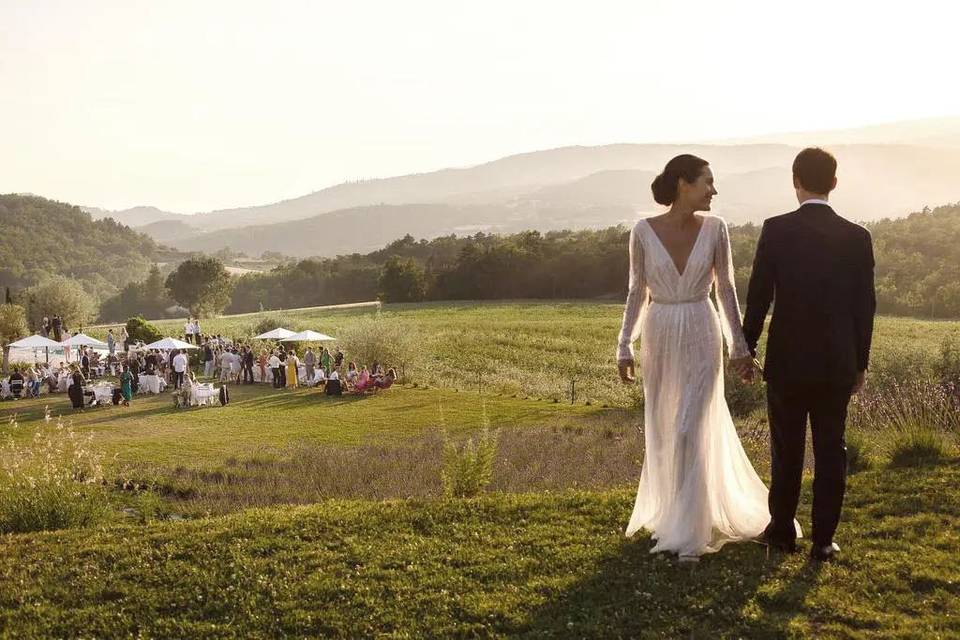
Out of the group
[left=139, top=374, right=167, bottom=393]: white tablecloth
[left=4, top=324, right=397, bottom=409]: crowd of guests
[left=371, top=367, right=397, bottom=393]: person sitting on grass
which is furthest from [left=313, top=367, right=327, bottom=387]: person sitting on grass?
[left=139, top=374, right=167, bottom=393]: white tablecloth

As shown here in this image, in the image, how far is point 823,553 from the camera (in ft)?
18.1

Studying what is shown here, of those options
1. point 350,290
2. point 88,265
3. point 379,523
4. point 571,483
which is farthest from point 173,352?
point 88,265

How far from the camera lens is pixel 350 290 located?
97062mm

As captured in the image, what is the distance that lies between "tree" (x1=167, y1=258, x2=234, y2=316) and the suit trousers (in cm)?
8718

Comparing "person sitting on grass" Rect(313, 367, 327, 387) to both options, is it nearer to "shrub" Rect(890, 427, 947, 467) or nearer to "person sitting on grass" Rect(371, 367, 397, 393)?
"person sitting on grass" Rect(371, 367, 397, 393)

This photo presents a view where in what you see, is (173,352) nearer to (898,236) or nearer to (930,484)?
(930,484)

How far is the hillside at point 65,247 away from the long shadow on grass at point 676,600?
13773cm

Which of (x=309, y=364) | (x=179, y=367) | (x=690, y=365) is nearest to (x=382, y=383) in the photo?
(x=309, y=364)

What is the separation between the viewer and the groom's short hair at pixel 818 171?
528 cm

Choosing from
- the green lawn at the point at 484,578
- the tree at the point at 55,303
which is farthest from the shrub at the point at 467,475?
the tree at the point at 55,303

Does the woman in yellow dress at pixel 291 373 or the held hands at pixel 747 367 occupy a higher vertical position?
the held hands at pixel 747 367

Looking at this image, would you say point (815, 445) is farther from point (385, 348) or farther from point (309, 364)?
point (385, 348)

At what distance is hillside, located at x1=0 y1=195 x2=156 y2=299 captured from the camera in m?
134

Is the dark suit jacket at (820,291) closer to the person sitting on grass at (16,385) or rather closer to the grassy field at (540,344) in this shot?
the grassy field at (540,344)
